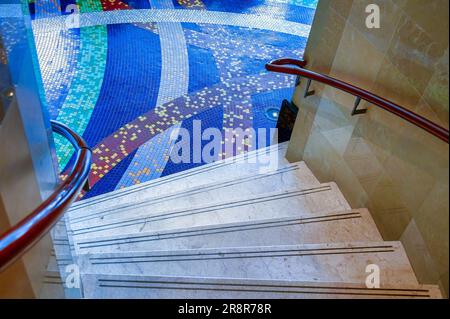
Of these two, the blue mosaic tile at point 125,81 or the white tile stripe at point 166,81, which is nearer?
the white tile stripe at point 166,81

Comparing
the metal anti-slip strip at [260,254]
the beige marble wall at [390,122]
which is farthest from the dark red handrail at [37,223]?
the beige marble wall at [390,122]

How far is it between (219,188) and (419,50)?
1.97 meters

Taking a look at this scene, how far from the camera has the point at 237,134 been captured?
4992 millimetres

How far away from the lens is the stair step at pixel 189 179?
12.4 ft

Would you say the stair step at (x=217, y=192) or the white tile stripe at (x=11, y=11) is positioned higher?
the white tile stripe at (x=11, y=11)

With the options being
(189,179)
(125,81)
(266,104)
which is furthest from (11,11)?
(266,104)

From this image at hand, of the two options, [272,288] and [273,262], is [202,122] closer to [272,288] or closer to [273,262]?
[273,262]

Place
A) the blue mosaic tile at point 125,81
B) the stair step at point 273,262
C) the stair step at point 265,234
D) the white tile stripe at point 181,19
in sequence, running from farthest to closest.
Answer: the white tile stripe at point 181,19 → the blue mosaic tile at point 125,81 → the stair step at point 265,234 → the stair step at point 273,262

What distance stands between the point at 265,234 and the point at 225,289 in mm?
692

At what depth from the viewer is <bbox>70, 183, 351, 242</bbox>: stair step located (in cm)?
292

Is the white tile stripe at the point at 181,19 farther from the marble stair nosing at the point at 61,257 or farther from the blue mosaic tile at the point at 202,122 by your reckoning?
the marble stair nosing at the point at 61,257

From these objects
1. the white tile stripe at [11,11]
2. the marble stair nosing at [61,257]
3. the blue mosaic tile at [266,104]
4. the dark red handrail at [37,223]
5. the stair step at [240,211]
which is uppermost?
the white tile stripe at [11,11]

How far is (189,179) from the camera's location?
397 centimetres

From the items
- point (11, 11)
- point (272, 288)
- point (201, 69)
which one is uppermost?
point (11, 11)
